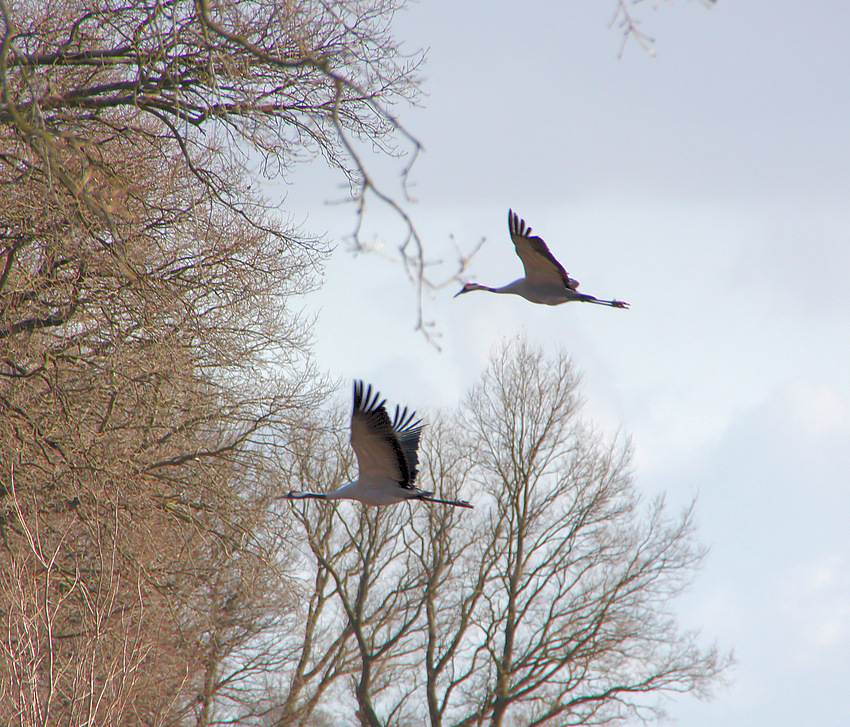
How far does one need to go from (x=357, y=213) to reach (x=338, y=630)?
19630 millimetres

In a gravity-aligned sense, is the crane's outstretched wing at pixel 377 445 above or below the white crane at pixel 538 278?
below

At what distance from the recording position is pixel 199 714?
18906 mm

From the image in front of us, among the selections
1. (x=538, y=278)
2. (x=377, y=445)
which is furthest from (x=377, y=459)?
(x=538, y=278)

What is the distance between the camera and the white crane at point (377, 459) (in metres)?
7.65

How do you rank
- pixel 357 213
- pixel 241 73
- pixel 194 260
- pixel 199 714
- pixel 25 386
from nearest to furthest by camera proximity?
pixel 357 213, pixel 241 73, pixel 25 386, pixel 194 260, pixel 199 714

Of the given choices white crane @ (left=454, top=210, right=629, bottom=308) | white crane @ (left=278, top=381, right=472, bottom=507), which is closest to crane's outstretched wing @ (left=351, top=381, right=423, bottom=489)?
white crane @ (left=278, top=381, right=472, bottom=507)

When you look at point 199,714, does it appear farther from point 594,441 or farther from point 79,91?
point 79,91

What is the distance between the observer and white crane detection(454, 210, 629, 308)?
7477 mm

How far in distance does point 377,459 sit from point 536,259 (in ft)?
6.44

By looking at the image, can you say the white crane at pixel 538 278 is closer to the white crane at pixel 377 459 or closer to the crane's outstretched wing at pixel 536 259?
the crane's outstretched wing at pixel 536 259

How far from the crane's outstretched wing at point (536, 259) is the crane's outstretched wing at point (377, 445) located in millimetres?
1445

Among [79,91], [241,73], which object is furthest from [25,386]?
[241,73]

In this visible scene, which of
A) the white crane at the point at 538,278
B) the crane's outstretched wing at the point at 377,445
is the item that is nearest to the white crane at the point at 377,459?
the crane's outstretched wing at the point at 377,445

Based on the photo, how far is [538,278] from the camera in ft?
25.4
